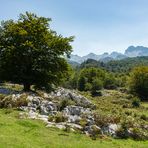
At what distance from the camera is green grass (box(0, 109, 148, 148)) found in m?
21.1

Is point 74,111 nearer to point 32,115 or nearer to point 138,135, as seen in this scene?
point 32,115

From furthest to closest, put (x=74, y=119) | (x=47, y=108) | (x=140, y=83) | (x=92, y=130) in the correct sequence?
(x=140, y=83)
(x=47, y=108)
(x=74, y=119)
(x=92, y=130)

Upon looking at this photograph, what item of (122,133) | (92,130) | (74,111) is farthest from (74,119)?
(122,133)

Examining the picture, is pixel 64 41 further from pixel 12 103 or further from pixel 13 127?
pixel 13 127

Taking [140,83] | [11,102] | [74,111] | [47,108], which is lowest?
[74,111]

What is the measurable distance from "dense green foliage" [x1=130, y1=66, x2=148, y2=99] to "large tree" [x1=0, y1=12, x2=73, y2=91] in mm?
79569

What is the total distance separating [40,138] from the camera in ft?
75.3

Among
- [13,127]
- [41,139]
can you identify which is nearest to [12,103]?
[13,127]

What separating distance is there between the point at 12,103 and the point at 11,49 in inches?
419

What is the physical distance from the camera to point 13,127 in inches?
973

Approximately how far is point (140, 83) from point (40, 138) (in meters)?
104

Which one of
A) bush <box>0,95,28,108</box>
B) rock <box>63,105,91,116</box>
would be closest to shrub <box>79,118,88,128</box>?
rock <box>63,105,91,116</box>

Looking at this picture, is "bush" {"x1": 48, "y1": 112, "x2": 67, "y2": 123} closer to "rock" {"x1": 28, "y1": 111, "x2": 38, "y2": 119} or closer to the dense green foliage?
"rock" {"x1": 28, "y1": 111, "x2": 38, "y2": 119}

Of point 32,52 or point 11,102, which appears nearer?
point 11,102
